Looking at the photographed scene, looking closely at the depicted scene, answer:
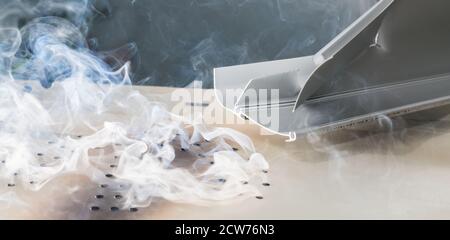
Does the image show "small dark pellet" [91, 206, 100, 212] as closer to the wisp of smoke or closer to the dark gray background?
the wisp of smoke

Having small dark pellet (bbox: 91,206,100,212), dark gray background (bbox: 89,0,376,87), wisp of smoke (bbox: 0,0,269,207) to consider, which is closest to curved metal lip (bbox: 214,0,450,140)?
wisp of smoke (bbox: 0,0,269,207)

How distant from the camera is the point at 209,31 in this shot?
1817 mm

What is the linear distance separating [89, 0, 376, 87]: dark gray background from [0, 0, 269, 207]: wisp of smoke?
230 mm

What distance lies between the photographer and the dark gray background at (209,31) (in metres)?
1.77

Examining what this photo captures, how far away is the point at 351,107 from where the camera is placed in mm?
1054

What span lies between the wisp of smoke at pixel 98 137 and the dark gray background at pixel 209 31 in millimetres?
230

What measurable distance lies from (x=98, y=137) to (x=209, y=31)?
82 cm

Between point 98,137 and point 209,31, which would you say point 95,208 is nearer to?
point 98,137

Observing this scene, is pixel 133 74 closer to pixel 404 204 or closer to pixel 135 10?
pixel 135 10

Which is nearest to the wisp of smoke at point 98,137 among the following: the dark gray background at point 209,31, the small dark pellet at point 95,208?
the small dark pellet at point 95,208

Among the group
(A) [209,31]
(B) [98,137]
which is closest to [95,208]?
(B) [98,137]

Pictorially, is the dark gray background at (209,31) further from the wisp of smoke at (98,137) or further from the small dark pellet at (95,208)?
the small dark pellet at (95,208)

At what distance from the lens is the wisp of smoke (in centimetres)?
91

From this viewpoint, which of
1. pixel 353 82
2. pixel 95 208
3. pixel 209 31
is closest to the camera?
pixel 95 208
